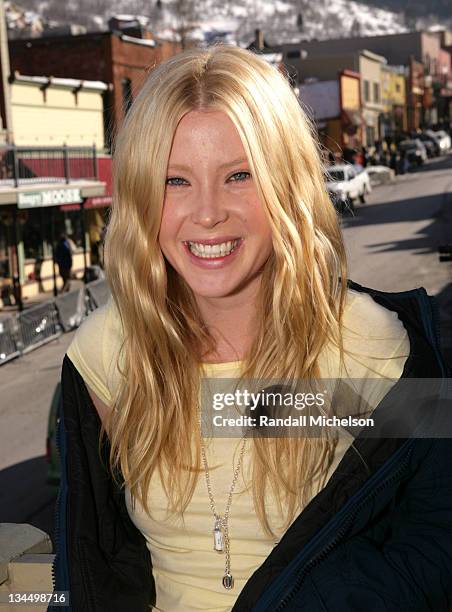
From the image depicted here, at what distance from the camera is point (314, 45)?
88500mm

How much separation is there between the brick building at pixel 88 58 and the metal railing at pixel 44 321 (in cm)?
1185

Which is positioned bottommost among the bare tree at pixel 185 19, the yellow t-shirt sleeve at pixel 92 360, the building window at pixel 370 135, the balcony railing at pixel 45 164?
the yellow t-shirt sleeve at pixel 92 360

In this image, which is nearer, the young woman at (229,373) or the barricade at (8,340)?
the young woman at (229,373)

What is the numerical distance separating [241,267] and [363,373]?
41 cm

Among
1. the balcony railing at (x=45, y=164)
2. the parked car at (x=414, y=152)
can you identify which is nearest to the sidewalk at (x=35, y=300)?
the balcony railing at (x=45, y=164)

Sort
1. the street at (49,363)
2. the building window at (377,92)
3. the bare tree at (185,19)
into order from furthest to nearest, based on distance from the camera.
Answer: the building window at (377,92) < the bare tree at (185,19) < the street at (49,363)

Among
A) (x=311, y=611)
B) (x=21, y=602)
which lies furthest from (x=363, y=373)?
(x=21, y=602)

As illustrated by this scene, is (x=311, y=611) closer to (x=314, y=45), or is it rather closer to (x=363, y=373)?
(x=363, y=373)

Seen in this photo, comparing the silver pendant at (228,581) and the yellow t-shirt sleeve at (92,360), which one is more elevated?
the yellow t-shirt sleeve at (92,360)

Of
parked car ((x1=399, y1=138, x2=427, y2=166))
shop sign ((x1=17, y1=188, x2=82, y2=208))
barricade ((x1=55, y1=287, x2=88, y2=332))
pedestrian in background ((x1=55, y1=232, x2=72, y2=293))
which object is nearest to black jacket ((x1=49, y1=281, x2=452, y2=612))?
barricade ((x1=55, y1=287, x2=88, y2=332))

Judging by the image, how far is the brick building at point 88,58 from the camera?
3241 cm

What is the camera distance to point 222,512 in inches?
93.3

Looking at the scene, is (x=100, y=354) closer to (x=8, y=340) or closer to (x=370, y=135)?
(x=8, y=340)

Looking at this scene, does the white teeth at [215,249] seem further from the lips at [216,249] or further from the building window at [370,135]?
the building window at [370,135]
